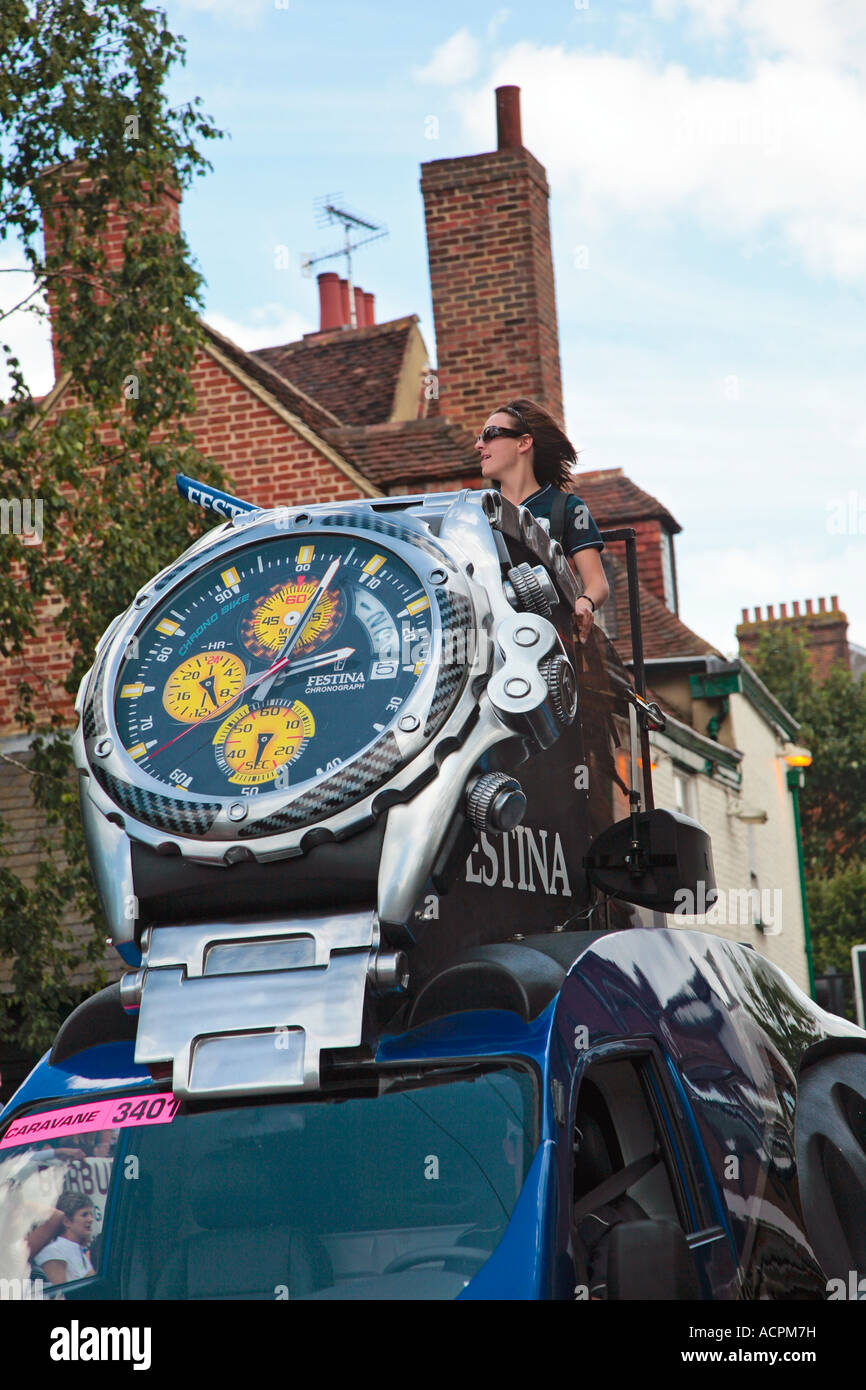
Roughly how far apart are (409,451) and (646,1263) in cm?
1503

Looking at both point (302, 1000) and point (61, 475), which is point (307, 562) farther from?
point (61, 475)

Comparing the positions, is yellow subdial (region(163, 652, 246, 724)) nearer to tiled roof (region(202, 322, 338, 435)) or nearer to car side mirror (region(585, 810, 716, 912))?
car side mirror (region(585, 810, 716, 912))

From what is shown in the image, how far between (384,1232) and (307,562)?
5.29 ft

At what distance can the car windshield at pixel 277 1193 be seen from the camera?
3.62 m

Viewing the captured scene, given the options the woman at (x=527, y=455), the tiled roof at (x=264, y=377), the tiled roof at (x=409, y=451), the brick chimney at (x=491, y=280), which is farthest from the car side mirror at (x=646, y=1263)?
the brick chimney at (x=491, y=280)

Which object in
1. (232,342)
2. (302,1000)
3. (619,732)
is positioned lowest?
(302,1000)

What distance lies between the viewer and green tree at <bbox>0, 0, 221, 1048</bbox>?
1153 centimetres

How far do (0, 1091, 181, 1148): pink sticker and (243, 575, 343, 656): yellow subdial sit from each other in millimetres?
1074

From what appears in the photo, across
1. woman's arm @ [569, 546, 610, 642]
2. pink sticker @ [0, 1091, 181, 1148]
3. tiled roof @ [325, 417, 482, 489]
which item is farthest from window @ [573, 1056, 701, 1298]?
tiled roof @ [325, 417, 482, 489]

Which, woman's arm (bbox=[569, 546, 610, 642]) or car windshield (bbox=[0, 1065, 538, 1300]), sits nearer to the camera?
car windshield (bbox=[0, 1065, 538, 1300])

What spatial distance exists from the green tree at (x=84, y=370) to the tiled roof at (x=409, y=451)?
Answer: 16.6 ft
